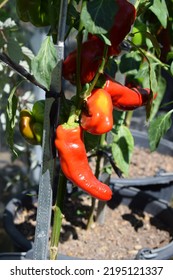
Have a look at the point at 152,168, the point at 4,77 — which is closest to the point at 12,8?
the point at 4,77

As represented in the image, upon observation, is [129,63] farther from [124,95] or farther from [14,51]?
[124,95]

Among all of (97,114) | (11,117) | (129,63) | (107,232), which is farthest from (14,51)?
(107,232)

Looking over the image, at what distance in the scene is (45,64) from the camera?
0.66 meters

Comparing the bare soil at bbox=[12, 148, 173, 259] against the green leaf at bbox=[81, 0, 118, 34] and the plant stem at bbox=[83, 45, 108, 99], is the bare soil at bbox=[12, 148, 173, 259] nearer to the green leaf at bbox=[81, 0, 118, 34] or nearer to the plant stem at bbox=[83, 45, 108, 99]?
the plant stem at bbox=[83, 45, 108, 99]

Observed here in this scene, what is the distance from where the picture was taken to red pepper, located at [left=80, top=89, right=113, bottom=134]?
0.70 m

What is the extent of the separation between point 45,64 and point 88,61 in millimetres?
76

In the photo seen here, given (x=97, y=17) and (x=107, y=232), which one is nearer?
(x=97, y=17)

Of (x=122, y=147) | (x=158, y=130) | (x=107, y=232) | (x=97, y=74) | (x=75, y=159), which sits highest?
(x=97, y=74)

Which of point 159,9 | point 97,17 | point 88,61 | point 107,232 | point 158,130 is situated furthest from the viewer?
point 107,232

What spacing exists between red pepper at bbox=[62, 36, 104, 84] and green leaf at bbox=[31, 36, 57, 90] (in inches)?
2.3

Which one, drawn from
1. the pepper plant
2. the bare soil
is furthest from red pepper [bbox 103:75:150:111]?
the bare soil

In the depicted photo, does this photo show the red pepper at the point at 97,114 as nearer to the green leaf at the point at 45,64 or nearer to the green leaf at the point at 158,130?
the green leaf at the point at 45,64

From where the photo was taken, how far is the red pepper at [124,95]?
768 millimetres
